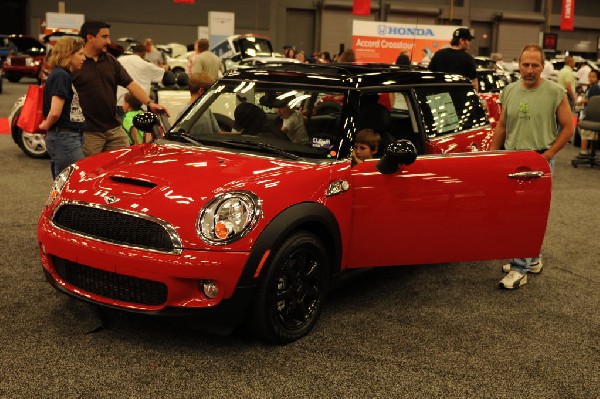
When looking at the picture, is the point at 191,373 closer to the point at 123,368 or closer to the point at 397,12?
the point at 123,368

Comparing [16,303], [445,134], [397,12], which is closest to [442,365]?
[445,134]

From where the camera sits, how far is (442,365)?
3785 mm

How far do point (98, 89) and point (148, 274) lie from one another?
108 inches

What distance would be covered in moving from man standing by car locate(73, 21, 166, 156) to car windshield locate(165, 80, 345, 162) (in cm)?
105

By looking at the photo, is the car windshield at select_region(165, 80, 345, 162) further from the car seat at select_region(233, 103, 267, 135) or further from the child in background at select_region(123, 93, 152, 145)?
the child in background at select_region(123, 93, 152, 145)

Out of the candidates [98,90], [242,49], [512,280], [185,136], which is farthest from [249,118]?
[242,49]

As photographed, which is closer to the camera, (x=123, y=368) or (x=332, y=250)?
(x=123, y=368)

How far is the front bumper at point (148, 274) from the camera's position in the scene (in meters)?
3.53

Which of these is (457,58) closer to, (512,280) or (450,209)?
(512,280)

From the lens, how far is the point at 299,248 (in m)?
3.88

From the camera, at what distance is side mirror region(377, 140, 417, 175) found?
4035 millimetres

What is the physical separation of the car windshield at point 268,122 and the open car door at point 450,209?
1.11 feet

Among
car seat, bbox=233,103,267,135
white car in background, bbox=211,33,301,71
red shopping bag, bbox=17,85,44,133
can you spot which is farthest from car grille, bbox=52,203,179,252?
white car in background, bbox=211,33,301,71

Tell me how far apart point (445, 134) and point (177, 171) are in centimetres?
216
